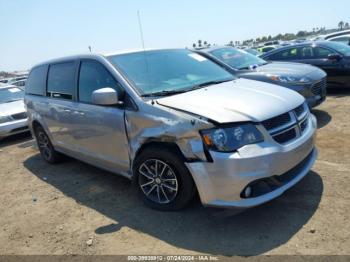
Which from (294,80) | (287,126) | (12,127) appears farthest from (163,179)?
(12,127)

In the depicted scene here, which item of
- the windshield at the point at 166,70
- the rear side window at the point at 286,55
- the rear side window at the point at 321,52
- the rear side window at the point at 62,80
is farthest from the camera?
the rear side window at the point at 286,55

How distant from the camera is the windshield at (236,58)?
26.3 feet

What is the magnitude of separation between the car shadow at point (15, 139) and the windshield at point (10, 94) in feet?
3.39

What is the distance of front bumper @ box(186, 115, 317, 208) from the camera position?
3293mm

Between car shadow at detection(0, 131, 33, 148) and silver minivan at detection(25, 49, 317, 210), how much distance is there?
172 inches

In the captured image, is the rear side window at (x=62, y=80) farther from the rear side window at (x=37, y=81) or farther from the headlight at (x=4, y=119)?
the headlight at (x=4, y=119)

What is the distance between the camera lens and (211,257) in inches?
126

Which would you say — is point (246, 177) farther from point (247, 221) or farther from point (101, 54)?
point (101, 54)

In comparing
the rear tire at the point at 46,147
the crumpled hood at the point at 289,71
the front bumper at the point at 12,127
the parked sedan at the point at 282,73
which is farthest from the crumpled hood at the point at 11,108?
the crumpled hood at the point at 289,71

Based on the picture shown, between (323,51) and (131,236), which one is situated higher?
(323,51)

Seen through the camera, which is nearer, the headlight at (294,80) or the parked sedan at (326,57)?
the headlight at (294,80)

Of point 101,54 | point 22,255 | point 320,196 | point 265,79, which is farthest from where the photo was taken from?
point 265,79

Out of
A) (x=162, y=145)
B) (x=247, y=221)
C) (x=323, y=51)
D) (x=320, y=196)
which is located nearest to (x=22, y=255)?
(x=162, y=145)

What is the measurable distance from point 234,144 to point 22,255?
244 cm
